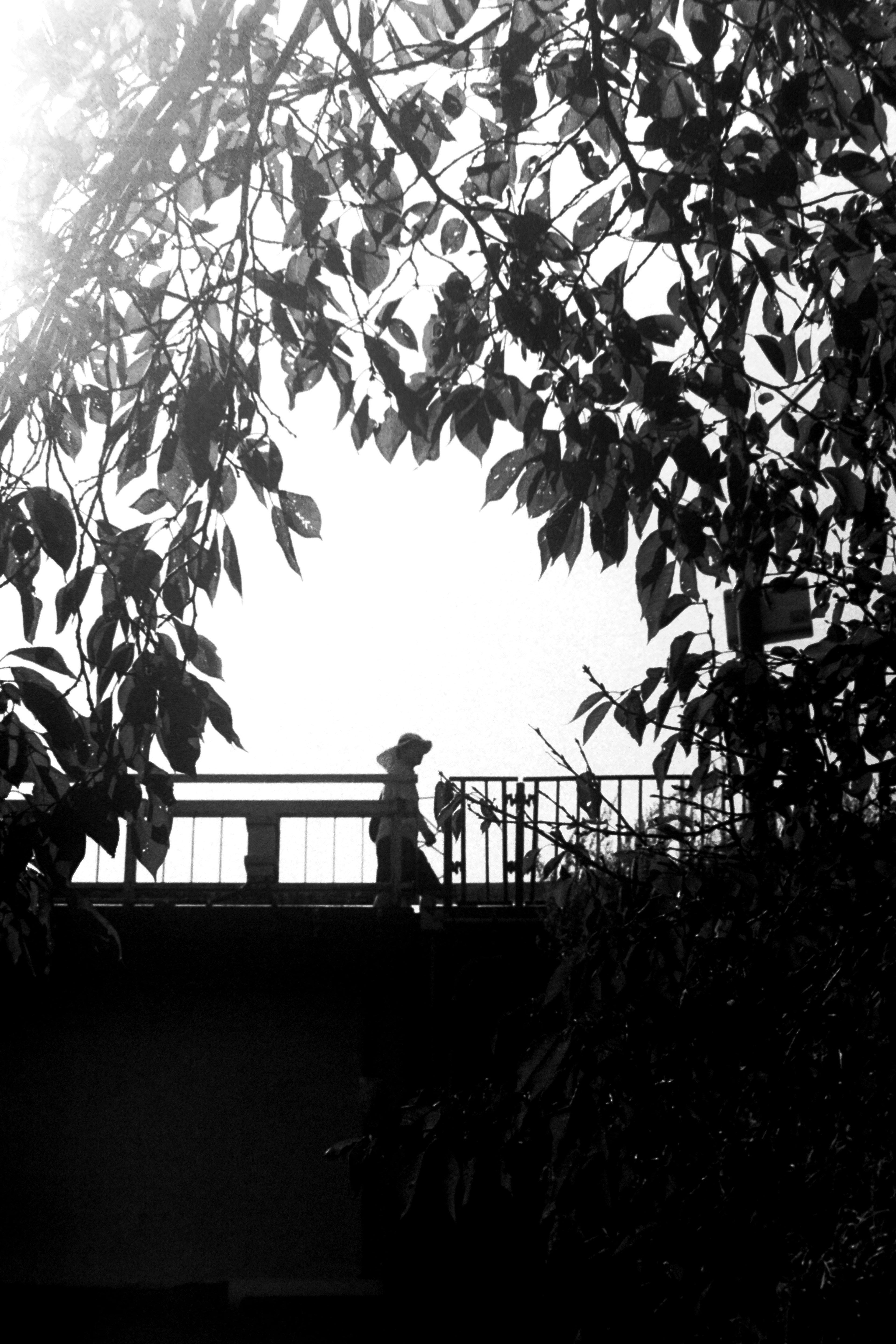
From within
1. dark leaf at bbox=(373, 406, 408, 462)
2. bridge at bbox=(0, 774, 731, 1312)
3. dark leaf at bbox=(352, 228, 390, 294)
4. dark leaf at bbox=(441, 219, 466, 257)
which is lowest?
bridge at bbox=(0, 774, 731, 1312)

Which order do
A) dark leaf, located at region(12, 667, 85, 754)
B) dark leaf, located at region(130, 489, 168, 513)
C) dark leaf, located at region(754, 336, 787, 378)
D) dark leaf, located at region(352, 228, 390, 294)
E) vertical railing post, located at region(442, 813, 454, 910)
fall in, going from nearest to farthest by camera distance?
dark leaf, located at region(12, 667, 85, 754), dark leaf, located at region(130, 489, 168, 513), dark leaf, located at region(754, 336, 787, 378), dark leaf, located at region(352, 228, 390, 294), vertical railing post, located at region(442, 813, 454, 910)

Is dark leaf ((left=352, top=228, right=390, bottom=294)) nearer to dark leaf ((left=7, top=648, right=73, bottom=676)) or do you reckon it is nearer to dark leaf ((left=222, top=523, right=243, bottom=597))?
dark leaf ((left=222, top=523, right=243, bottom=597))

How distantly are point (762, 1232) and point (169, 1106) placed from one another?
9.27 meters

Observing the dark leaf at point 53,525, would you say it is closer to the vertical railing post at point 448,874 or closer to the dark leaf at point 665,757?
the dark leaf at point 665,757

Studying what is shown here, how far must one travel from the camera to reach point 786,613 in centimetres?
354

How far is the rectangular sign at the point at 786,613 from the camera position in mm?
2973

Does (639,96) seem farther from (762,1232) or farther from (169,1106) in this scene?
(169,1106)

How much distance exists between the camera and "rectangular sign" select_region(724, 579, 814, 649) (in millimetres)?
2973

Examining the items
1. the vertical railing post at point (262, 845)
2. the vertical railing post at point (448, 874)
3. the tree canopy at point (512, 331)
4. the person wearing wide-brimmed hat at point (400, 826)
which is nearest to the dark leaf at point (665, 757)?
the tree canopy at point (512, 331)

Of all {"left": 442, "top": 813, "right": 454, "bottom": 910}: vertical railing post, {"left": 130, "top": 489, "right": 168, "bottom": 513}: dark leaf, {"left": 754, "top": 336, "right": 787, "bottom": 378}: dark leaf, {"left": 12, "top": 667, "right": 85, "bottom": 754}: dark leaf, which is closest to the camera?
{"left": 12, "top": 667, "right": 85, "bottom": 754}: dark leaf

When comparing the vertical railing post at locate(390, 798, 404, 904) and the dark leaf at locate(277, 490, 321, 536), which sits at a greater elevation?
the dark leaf at locate(277, 490, 321, 536)

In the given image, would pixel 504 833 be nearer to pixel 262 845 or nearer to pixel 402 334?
pixel 402 334

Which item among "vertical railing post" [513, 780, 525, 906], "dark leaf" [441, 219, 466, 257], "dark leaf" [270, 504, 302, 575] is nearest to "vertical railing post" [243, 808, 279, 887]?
"vertical railing post" [513, 780, 525, 906]

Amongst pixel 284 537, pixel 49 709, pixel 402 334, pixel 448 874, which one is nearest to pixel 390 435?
pixel 402 334
